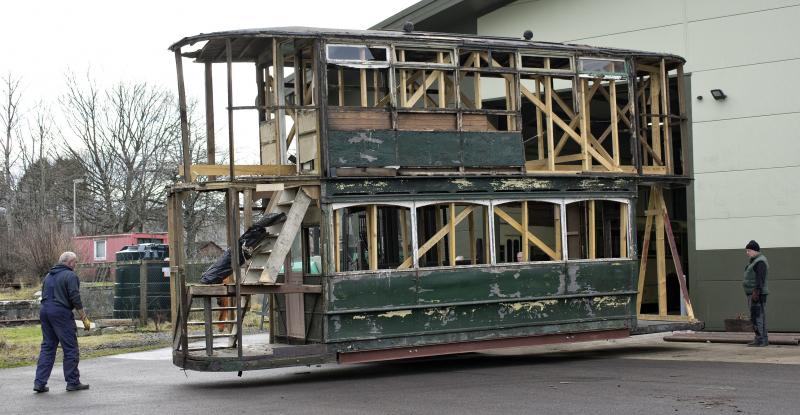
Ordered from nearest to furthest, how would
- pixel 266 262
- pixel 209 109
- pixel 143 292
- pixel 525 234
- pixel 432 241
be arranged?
pixel 266 262, pixel 209 109, pixel 432 241, pixel 525 234, pixel 143 292

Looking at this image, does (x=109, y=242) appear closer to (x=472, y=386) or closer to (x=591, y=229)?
(x=591, y=229)

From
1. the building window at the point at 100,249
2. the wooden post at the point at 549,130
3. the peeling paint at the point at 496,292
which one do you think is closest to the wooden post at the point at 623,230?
the wooden post at the point at 549,130

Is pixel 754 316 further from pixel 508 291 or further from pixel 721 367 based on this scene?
pixel 508 291

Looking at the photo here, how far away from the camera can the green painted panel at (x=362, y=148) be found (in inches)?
573

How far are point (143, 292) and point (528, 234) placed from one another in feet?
42.2

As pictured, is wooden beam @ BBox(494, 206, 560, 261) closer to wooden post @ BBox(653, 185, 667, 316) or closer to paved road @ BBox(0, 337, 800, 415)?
paved road @ BBox(0, 337, 800, 415)

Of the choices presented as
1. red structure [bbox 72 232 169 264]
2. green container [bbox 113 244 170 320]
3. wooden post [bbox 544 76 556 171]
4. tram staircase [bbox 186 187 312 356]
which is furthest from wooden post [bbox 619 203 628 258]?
red structure [bbox 72 232 169 264]

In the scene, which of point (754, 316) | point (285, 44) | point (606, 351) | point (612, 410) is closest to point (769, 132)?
point (754, 316)

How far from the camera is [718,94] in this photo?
20344mm

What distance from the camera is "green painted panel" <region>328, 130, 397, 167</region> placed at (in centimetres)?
1455

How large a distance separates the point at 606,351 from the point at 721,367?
3.48 metres

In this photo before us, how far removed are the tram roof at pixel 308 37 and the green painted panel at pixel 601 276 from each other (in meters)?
3.20

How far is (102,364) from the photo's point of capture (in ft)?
59.2

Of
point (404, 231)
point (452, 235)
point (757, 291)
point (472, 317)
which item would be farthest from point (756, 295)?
point (404, 231)
